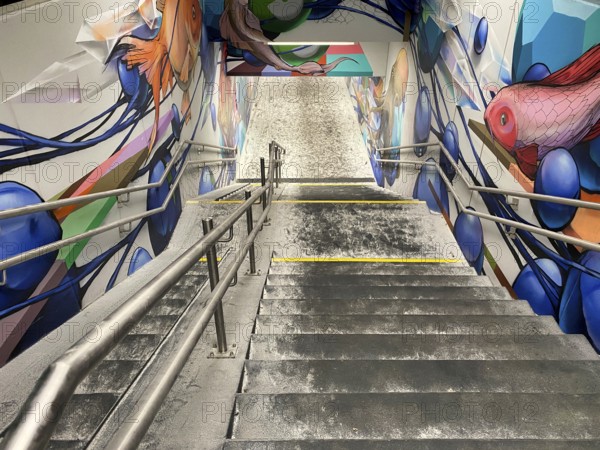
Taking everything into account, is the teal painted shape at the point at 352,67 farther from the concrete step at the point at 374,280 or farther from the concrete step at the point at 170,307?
the concrete step at the point at 170,307

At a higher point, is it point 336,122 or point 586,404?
point 336,122

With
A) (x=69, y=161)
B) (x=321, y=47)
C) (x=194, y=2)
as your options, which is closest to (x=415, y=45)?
(x=321, y=47)

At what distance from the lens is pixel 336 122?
37.3ft

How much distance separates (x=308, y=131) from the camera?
10.9 m

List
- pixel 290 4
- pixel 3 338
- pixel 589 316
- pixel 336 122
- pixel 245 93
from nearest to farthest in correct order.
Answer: pixel 3 338 < pixel 589 316 < pixel 290 4 < pixel 245 93 < pixel 336 122

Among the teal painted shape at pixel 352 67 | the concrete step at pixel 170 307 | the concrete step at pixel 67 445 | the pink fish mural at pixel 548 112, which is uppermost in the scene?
the teal painted shape at pixel 352 67

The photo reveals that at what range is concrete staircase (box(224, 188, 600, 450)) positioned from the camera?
1.11 metres

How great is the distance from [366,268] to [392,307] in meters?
0.74

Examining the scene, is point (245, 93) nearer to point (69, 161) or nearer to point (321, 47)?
point (321, 47)

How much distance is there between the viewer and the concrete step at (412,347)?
154 cm

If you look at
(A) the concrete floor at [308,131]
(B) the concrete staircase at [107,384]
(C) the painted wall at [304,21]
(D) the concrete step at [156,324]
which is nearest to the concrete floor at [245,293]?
(B) the concrete staircase at [107,384]

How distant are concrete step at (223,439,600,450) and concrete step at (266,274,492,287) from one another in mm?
1370

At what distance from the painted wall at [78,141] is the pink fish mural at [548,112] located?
10.3ft

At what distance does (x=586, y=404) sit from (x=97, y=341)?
163 centimetres
